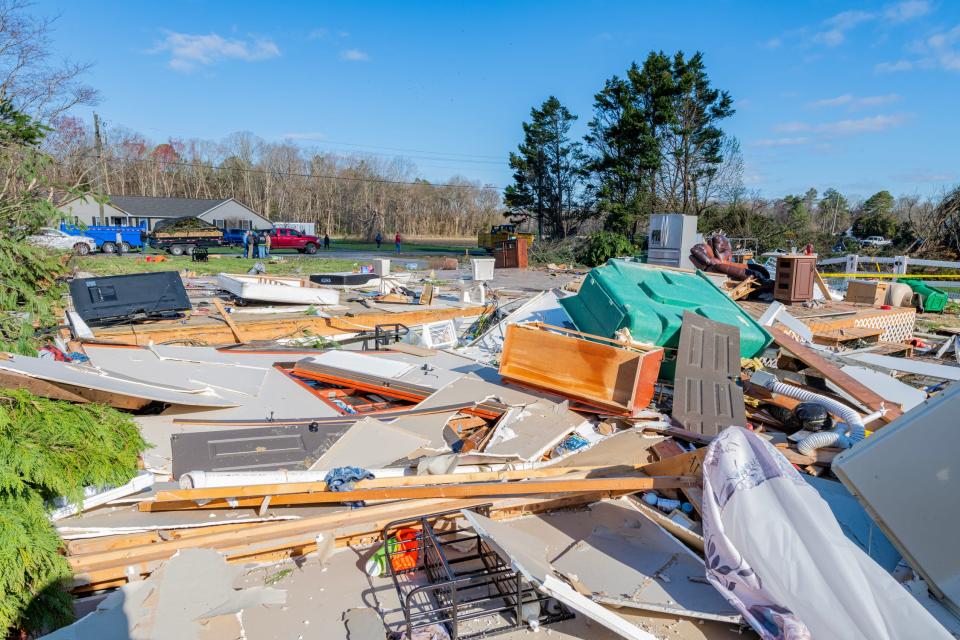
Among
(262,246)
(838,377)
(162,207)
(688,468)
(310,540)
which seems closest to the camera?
(310,540)

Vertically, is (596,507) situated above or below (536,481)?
below

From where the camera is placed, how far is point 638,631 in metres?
2.63

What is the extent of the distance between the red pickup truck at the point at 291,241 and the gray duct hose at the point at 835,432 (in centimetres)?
2793

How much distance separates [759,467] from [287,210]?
58526mm

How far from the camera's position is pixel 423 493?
11.6 feet

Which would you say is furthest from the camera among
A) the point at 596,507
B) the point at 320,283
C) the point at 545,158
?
the point at 545,158

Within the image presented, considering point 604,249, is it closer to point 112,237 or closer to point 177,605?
point 112,237

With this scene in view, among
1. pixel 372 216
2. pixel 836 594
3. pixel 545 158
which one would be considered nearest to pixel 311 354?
pixel 836 594

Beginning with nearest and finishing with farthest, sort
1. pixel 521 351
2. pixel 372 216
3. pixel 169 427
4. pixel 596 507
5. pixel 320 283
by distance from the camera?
pixel 596 507
pixel 169 427
pixel 521 351
pixel 320 283
pixel 372 216

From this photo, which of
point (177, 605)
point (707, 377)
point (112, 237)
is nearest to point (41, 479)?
point (177, 605)

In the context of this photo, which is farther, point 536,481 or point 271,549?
point 536,481

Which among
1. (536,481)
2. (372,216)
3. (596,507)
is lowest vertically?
(596,507)

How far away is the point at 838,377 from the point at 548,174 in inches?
1342

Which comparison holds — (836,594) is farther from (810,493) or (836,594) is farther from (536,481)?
(536,481)
